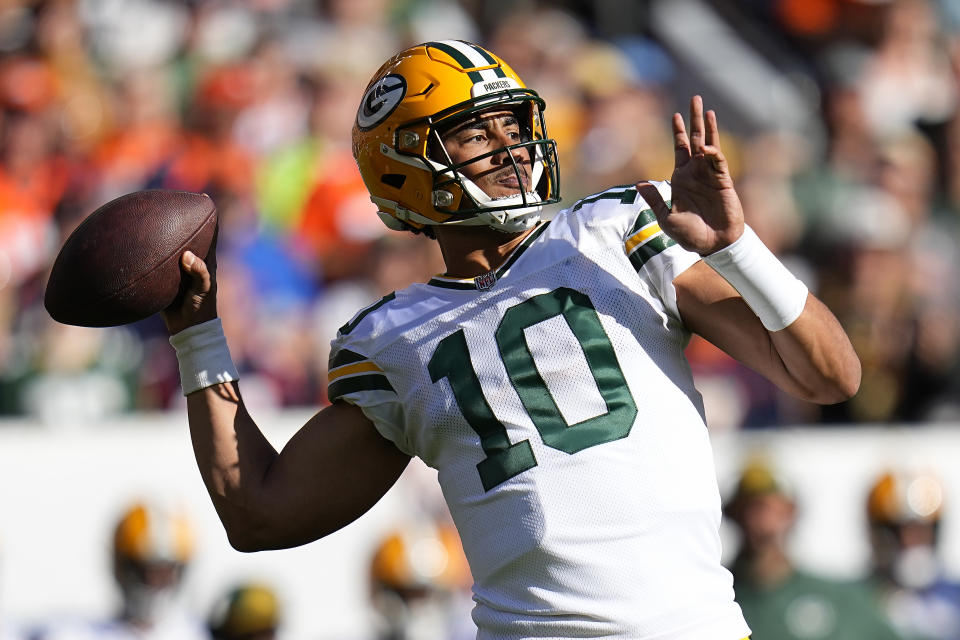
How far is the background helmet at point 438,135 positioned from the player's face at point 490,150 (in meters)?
0.02

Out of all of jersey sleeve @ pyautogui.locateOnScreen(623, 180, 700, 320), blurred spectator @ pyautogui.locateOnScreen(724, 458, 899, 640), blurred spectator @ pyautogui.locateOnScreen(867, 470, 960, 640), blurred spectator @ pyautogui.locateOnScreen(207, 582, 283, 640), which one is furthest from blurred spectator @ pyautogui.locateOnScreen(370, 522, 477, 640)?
jersey sleeve @ pyautogui.locateOnScreen(623, 180, 700, 320)

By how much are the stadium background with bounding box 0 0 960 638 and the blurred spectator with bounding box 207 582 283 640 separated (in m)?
0.21

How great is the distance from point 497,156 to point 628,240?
1.08ft

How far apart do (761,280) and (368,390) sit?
80cm

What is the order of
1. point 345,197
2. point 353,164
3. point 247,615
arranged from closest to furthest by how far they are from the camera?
point 247,615
point 345,197
point 353,164

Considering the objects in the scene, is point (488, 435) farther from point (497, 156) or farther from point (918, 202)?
point (918, 202)

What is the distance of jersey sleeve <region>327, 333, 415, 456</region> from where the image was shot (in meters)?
2.62

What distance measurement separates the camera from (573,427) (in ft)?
7.94

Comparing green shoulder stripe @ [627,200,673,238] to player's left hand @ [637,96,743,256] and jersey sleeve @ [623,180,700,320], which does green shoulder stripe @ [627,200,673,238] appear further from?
player's left hand @ [637,96,743,256]

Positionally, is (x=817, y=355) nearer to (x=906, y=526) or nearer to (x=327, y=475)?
(x=327, y=475)

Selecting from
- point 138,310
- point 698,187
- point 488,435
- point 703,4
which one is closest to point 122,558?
point 138,310

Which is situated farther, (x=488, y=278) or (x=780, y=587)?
(x=780, y=587)

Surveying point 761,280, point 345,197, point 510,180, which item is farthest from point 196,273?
point 345,197

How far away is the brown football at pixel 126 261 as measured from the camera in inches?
106
